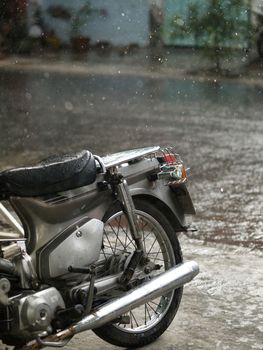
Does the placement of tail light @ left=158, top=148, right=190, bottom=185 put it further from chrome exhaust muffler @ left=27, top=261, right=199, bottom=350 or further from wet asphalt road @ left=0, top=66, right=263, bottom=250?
wet asphalt road @ left=0, top=66, right=263, bottom=250

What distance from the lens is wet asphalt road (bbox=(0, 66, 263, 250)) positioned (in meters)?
8.38

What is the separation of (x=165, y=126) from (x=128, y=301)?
26.3 ft

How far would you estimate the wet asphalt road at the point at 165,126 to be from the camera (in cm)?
838

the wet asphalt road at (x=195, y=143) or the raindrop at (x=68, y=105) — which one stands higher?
the raindrop at (x=68, y=105)

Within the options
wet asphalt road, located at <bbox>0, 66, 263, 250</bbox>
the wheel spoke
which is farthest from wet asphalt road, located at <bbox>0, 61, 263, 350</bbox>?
the wheel spoke

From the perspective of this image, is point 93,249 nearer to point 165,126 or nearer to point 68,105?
point 165,126

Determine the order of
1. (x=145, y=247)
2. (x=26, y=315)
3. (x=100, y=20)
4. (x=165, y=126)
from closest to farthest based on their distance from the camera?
(x=26, y=315) < (x=145, y=247) < (x=165, y=126) < (x=100, y=20)

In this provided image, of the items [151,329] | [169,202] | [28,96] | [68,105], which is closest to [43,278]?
[151,329]

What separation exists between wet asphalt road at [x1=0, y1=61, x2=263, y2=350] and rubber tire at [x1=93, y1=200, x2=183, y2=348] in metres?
0.06

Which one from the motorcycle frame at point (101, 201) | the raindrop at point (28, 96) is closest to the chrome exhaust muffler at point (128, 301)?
the motorcycle frame at point (101, 201)

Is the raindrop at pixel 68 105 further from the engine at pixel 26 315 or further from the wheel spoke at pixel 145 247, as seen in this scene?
the engine at pixel 26 315

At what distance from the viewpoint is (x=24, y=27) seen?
1845 centimetres

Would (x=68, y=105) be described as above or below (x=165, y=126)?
above

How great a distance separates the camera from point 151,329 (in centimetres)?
509
